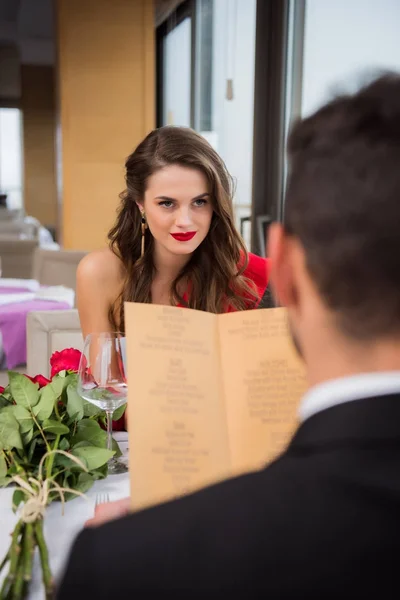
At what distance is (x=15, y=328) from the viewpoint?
2.95m

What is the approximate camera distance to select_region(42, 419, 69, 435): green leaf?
1.02 metres

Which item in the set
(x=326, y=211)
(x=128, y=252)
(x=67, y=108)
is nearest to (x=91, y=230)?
(x=67, y=108)

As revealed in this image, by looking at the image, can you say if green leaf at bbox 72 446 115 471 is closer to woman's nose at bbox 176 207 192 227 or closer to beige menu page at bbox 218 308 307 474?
beige menu page at bbox 218 308 307 474

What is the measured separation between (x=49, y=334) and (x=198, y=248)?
2.09ft

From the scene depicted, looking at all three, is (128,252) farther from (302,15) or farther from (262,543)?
(302,15)

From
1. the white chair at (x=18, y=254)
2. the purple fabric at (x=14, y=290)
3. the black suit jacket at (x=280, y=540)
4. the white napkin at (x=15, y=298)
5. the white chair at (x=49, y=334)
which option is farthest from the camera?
the white chair at (x=18, y=254)

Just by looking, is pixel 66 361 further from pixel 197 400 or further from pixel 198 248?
pixel 198 248

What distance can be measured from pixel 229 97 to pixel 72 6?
2.55 m

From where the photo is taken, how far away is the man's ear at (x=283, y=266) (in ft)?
1.61

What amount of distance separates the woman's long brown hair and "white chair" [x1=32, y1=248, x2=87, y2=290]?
241 centimetres

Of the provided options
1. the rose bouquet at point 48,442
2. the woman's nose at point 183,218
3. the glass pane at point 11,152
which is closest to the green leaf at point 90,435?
the rose bouquet at point 48,442

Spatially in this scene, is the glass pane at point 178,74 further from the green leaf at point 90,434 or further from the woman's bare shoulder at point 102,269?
the green leaf at point 90,434

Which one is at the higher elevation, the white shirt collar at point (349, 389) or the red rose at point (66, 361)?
the white shirt collar at point (349, 389)

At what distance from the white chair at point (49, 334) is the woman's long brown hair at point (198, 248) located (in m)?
0.33
